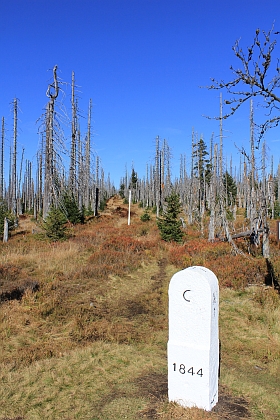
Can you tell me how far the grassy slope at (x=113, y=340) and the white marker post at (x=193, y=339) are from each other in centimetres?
19

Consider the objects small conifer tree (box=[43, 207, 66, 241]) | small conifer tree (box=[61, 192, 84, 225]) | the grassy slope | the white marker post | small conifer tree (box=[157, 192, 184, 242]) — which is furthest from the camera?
small conifer tree (box=[61, 192, 84, 225])

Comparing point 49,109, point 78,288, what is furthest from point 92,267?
point 49,109

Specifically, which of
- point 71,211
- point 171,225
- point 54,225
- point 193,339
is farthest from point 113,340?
point 71,211

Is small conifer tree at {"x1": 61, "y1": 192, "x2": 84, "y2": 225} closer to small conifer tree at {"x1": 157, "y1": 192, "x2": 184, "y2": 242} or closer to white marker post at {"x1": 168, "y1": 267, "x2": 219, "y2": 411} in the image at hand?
small conifer tree at {"x1": 157, "y1": 192, "x2": 184, "y2": 242}

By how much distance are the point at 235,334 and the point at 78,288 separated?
487 centimetres

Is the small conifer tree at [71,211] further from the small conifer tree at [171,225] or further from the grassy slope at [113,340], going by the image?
the grassy slope at [113,340]

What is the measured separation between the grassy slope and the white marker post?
0.61 ft

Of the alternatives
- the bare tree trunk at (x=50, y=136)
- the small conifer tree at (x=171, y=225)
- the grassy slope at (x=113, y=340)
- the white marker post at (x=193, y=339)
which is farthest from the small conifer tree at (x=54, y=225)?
the white marker post at (x=193, y=339)

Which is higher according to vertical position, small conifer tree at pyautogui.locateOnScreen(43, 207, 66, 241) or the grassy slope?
small conifer tree at pyautogui.locateOnScreen(43, 207, 66, 241)

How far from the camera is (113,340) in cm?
625

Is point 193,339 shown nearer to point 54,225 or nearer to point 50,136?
point 54,225

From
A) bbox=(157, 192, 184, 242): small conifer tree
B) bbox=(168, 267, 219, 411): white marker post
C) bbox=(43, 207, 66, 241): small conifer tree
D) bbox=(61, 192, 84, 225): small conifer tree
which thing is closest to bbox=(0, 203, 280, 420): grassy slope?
bbox=(168, 267, 219, 411): white marker post

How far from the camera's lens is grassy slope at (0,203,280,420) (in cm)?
395

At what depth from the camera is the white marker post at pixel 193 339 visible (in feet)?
12.1
